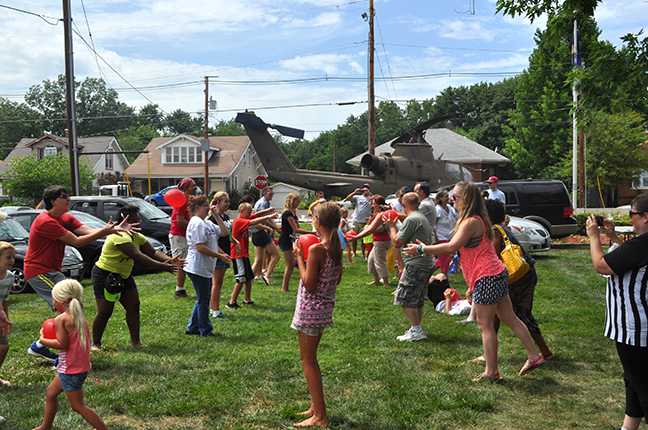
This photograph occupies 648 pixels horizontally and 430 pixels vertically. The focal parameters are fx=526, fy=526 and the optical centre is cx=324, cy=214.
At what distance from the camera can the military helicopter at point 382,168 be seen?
1977cm

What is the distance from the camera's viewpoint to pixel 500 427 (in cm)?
417

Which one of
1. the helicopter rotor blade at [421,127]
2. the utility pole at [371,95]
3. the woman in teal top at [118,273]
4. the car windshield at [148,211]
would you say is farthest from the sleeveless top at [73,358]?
the utility pole at [371,95]

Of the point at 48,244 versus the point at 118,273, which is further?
the point at 118,273

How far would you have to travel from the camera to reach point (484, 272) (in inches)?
198

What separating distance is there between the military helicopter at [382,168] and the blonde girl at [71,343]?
16077 mm

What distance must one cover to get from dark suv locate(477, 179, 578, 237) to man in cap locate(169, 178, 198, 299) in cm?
979

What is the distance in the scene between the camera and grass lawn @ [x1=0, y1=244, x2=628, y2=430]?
4.32 m

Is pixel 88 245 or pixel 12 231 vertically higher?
pixel 12 231

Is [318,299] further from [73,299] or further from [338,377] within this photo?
[73,299]

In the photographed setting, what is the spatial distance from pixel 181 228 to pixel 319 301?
18.9ft

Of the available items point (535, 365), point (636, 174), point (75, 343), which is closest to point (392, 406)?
point (535, 365)

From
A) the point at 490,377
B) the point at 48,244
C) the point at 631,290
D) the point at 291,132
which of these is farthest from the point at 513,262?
the point at 291,132

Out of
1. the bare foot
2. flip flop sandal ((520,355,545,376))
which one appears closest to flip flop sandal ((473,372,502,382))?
flip flop sandal ((520,355,545,376))

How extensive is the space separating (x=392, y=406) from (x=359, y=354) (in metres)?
1.50
